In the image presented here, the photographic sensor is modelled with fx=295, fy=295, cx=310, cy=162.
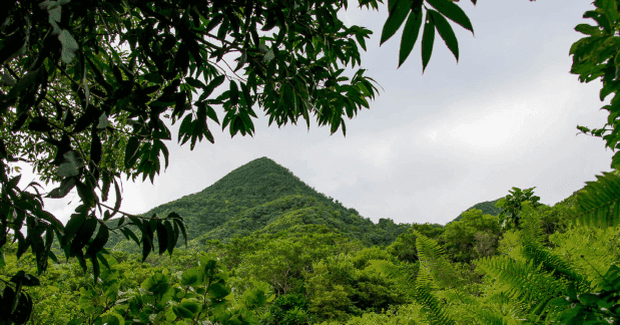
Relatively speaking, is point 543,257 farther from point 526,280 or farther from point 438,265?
point 438,265

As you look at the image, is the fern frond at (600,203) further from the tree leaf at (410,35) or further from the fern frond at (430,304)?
the fern frond at (430,304)

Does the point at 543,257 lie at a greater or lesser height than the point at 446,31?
lesser

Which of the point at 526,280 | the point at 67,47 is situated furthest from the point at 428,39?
the point at 526,280

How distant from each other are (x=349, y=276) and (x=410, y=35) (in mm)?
9806

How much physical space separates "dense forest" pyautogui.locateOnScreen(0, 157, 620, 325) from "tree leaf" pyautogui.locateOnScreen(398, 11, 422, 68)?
0.38 metres

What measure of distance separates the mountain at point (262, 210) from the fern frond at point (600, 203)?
48.5ft

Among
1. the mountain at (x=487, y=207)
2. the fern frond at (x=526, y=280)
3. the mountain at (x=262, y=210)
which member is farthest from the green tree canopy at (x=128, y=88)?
the mountain at (x=487, y=207)

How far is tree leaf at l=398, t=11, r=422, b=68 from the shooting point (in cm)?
35

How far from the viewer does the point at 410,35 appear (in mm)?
357

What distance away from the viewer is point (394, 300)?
9438 mm

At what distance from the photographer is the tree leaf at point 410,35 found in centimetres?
35

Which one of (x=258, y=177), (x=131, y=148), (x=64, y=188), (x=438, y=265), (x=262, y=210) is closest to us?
(x=64, y=188)

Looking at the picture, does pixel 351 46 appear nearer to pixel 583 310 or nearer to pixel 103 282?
pixel 583 310

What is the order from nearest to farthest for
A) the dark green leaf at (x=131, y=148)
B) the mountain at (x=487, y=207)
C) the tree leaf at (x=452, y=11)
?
the tree leaf at (x=452, y=11) → the dark green leaf at (x=131, y=148) → the mountain at (x=487, y=207)
